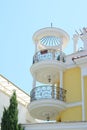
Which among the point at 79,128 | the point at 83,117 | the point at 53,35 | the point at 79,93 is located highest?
the point at 53,35

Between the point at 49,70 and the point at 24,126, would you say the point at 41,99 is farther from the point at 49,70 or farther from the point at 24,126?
the point at 24,126

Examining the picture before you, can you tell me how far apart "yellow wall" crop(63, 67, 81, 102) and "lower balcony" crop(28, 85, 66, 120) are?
0.46 meters

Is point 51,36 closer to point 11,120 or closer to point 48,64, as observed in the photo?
point 48,64

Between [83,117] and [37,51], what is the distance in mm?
7215

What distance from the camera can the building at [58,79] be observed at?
2917 cm

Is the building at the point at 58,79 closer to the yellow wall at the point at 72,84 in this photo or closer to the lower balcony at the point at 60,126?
the yellow wall at the point at 72,84

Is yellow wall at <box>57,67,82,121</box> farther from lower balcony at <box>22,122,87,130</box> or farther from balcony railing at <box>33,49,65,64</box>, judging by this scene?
lower balcony at <box>22,122,87,130</box>

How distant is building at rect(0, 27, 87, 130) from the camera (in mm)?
29172

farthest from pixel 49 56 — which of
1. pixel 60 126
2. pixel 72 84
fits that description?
pixel 60 126

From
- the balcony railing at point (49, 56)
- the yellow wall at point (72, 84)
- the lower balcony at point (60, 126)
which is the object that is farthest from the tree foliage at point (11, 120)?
the balcony railing at point (49, 56)

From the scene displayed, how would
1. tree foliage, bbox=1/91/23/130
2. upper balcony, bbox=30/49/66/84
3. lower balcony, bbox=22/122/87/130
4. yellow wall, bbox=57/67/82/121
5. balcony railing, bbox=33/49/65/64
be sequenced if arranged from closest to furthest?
lower balcony, bbox=22/122/87/130 < tree foliage, bbox=1/91/23/130 < yellow wall, bbox=57/67/82/121 < upper balcony, bbox=30/49/66/84 < balcony railing, bbox=33/49/65/64

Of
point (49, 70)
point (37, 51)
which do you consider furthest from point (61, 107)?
point (37, 51)

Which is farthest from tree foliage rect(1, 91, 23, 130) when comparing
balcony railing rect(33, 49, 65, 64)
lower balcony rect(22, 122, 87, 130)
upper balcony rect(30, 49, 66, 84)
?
balcony railing rect(33, 49, 65, 64)

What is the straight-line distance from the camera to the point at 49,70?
31.3 m
